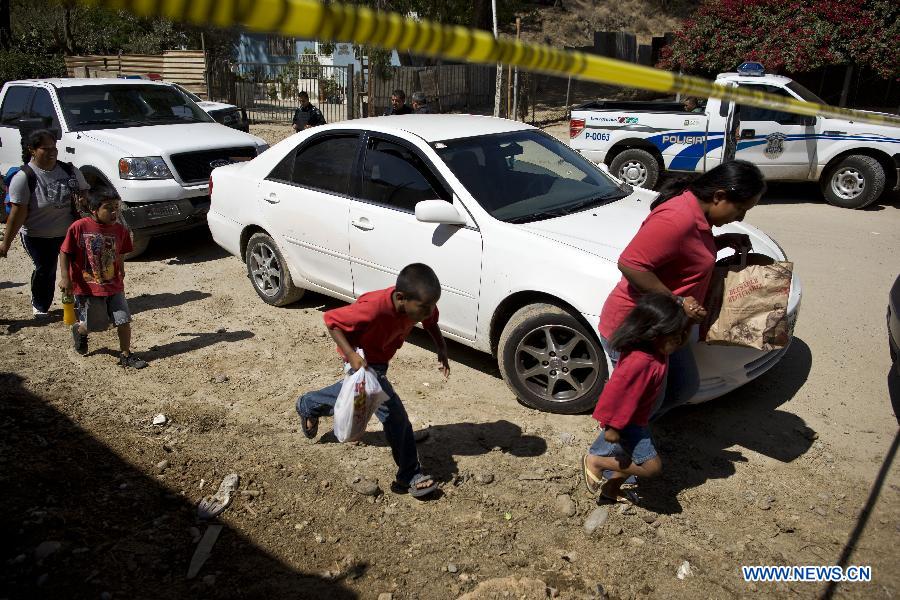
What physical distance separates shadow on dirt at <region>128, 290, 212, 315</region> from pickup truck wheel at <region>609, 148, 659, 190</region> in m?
6.71

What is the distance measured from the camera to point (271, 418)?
463cm

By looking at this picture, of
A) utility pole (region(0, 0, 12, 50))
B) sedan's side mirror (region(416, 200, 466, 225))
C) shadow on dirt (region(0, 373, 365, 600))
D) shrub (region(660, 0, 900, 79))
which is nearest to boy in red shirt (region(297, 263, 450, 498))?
shadow on dirt (region(0, 373, 365, 600))

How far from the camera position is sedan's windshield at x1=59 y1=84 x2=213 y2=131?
27.6ft

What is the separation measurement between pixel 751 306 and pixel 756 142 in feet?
25.5

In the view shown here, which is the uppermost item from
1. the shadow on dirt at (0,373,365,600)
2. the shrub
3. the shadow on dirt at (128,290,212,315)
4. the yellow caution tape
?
the shrub

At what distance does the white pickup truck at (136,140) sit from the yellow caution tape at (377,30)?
655 cm

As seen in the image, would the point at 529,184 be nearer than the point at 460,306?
No

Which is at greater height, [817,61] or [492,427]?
[817,61]

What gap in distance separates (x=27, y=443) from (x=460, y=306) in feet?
8.98

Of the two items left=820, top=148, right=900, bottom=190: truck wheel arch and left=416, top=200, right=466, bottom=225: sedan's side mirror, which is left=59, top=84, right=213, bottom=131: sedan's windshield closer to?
left=416, top=200, right=466, bottom=225: sedan's side mirror

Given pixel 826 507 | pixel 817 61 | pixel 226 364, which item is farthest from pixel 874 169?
pixel 226 364

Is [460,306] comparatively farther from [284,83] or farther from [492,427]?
[284,83]

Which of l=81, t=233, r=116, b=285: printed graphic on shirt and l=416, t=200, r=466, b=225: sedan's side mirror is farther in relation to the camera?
l=81, t=233, r=116, b=285: printed graphic on shirt

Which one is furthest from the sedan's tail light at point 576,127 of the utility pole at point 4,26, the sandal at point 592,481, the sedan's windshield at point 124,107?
the utility pole at point 4,26
